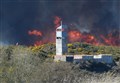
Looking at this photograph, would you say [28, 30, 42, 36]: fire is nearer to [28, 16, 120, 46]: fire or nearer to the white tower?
[28, 16, 120, 46]: fire

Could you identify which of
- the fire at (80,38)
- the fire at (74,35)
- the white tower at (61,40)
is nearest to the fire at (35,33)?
the fire at (80,38)

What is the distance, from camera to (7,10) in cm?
6350

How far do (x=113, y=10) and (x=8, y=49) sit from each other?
42.4 m

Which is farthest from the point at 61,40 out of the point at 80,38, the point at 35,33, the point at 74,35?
the point at 74,35

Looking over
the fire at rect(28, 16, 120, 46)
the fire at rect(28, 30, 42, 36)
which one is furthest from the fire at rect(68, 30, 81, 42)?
the fire at rect(28, 30, 42, 36)

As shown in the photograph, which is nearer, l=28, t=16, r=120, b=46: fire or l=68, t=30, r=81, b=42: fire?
l=28, t=16, r=120, b=46: fire

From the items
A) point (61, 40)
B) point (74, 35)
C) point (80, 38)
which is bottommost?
point (61, 40)

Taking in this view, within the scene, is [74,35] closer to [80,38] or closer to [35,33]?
[80,38]

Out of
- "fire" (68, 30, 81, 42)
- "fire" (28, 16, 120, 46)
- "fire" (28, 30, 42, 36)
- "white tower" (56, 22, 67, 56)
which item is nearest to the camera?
"white tower" (56, 22, 67, 56)

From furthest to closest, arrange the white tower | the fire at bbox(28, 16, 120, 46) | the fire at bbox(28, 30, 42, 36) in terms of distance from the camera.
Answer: the fire at bbox(28, 30, 42, 36), the fire at bbox(28, 16, 120, 46), the white tower

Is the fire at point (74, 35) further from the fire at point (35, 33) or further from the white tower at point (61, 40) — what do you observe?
the white tower at point (61, 40)

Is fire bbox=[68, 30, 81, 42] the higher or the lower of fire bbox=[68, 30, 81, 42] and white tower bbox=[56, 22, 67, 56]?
the higher

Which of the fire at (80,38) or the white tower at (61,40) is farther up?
the fire at (80,38)

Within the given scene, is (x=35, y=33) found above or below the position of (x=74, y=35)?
below
